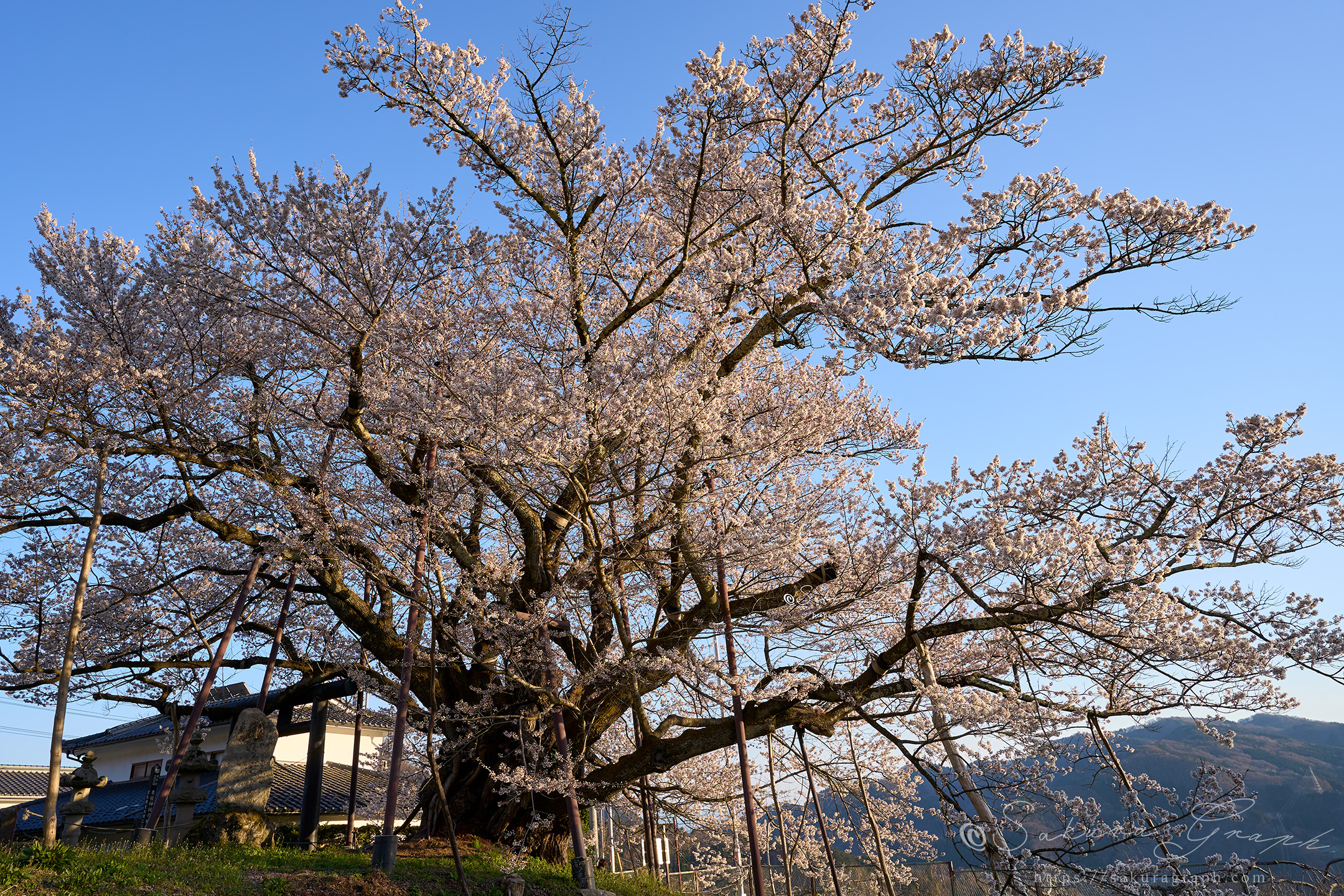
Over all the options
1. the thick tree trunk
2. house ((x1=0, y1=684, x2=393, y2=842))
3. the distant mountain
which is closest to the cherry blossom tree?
the thick tree trunk

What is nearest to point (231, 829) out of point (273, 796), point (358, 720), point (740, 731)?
point (358, 720)

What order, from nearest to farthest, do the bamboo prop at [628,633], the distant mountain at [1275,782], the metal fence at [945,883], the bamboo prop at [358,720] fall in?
the metal fence at [945,883] < the bamboo prop at [628,633] < the bamboo prop at [358,720] < the distant mountain at [1275,782]

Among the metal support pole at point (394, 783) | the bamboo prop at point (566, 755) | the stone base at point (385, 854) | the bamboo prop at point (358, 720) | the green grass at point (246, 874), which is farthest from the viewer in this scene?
the bamboo prop at point (358, 720)

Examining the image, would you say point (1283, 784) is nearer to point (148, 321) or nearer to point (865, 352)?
point (865, 352)

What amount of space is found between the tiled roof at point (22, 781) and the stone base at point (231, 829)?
18.4 m

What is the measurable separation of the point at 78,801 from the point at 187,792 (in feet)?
7.05

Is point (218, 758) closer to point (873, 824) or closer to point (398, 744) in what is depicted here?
point (398, 744)

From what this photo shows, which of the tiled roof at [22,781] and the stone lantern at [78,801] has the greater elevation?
the tiled roof at [22,781]

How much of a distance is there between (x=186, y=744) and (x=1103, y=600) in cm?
925

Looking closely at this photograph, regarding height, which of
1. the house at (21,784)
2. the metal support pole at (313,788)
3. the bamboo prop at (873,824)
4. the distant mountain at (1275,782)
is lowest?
the distant mountain at (1275,782)

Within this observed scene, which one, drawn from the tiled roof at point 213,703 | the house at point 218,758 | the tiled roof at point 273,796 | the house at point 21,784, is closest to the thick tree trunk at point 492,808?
the house at point 218,758

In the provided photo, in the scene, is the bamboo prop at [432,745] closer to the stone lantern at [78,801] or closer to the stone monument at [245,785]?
the stone monument at [245,785]

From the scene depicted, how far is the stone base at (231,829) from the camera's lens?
29.4ft

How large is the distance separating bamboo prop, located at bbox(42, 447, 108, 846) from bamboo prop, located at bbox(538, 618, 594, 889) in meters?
4.23
